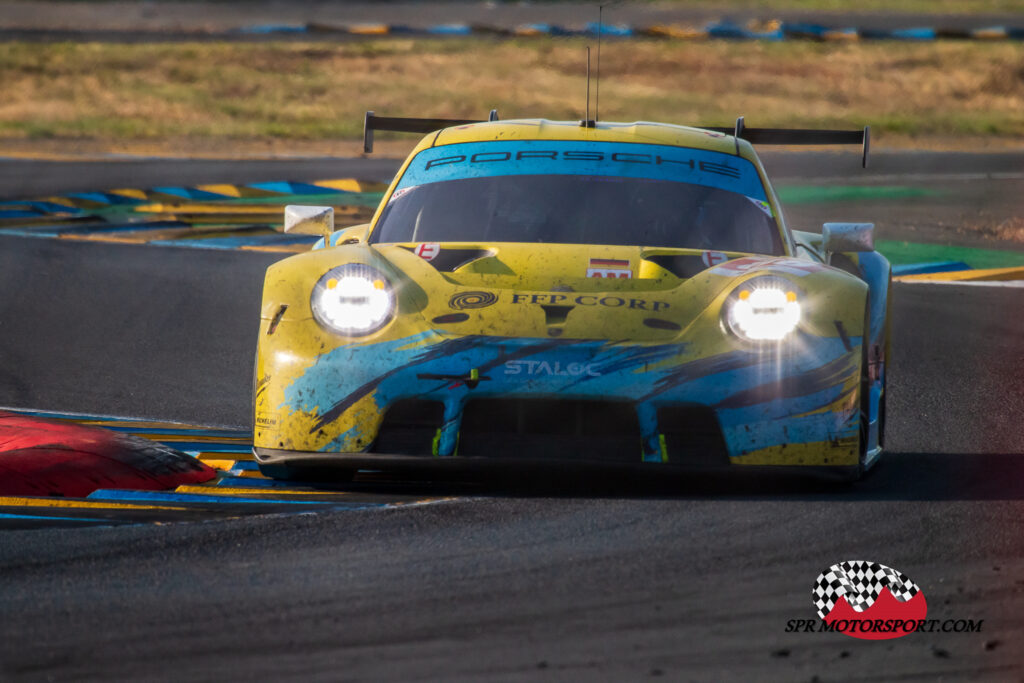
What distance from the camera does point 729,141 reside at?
6551 mm

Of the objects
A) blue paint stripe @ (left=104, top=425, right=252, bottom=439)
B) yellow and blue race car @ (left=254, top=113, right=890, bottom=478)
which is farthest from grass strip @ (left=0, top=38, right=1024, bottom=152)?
yellow and blue race car @ (left=254, top=113, right=890, bottom=478)

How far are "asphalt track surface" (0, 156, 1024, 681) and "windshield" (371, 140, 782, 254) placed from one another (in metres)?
1.05

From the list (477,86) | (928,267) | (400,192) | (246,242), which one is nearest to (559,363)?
(400,192)

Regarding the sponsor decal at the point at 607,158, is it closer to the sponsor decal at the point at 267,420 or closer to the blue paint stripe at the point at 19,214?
the sponsor decal at the point at 267,420

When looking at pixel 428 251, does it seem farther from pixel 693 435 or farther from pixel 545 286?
pixel 693 435

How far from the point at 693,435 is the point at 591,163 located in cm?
169

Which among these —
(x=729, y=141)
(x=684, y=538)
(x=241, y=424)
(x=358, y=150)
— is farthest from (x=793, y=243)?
(x=358, y=150)

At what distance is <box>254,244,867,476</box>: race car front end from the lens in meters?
4.73

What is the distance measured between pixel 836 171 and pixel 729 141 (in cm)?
1322

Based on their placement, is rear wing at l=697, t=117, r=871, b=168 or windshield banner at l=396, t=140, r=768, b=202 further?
rear wing at l=697, t=117, r=871, b=168

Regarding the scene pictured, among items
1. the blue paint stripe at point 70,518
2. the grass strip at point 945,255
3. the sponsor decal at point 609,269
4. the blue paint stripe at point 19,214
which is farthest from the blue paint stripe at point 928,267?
the blue paint stripe at point 70,518

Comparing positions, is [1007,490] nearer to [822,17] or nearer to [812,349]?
[812,349]

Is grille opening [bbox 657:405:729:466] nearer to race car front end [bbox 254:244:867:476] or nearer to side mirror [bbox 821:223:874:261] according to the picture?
race car front end [bbox 254:244:867:476]

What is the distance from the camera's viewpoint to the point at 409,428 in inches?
190
